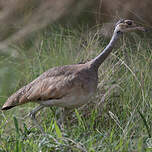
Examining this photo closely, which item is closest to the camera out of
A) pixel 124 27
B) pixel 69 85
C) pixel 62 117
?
pixel 69 85

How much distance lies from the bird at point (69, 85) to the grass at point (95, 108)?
0.68 ft

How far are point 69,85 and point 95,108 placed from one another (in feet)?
1.91

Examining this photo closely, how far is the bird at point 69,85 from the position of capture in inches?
174

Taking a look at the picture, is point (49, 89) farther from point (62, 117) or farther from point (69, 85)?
point (62, 117)

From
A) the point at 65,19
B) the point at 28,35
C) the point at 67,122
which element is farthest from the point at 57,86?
the point at 65,19

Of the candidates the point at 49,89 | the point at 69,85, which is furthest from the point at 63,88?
the point at 49,89

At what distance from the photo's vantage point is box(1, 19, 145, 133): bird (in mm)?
4430

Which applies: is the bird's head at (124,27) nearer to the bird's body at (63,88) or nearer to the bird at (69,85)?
the bird at (69,85)

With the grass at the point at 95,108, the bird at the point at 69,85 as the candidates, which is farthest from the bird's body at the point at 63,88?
the grass at the point at 95,108

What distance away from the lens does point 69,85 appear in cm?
446

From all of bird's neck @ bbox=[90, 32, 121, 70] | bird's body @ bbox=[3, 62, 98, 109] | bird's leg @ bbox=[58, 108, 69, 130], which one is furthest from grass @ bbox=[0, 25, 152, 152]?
bird's neck @ bbox=[90, 32, 121, 70]

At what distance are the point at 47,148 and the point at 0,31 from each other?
5.59 meters

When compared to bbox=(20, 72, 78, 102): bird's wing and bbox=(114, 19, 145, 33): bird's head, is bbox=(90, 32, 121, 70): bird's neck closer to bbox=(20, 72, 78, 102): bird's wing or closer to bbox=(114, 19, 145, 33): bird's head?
bbox=(114, 19, 145, 33): bird's head

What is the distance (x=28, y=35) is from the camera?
27.1 ft
